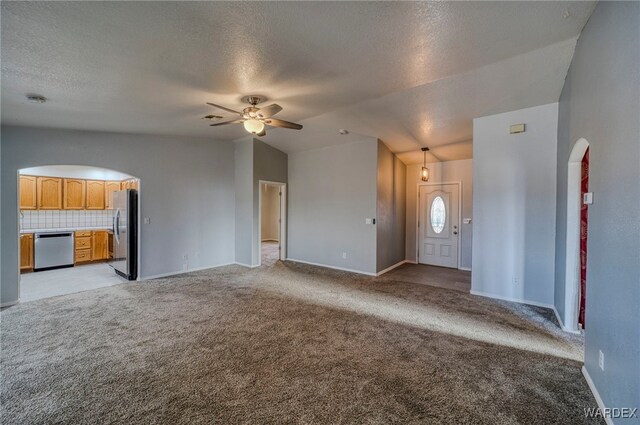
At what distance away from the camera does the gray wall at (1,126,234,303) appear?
150 inches

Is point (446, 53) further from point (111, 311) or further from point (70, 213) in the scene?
point (70, 213)

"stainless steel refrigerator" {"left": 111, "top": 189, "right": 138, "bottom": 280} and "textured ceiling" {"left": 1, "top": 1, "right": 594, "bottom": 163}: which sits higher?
"textured ceiling" {"left": 1, "top": 1, "right": 594, "bottom": 163}

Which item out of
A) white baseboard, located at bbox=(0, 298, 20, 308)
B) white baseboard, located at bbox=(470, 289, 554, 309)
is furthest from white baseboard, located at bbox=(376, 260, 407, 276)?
white baseboard, located at bbox=(0, 298, 20, 308)

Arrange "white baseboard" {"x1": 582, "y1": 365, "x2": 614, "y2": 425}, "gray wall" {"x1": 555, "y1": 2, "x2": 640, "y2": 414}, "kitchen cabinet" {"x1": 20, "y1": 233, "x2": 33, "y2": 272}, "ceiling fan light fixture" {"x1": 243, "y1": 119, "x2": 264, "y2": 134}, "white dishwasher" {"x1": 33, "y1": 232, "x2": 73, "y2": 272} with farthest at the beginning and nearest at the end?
"white dishwasher" {"x1": 33, "y1": 232, "x2": 73, "y2": 272} → "kitchen cabinet" {"x1": 20, "y1": 233, "x2": 33, "y2": 272} → "ceiling fan light fixture" {"x1": 243, "y1": 119, "x2": 264, "y2": 134} → "white baseboard" {"x1": 582, "y1": 365, "x2": 614, "y2": 425} → "gray wall" {"x1": 555, "y1": 2, "x2": 640, "y2": 414}

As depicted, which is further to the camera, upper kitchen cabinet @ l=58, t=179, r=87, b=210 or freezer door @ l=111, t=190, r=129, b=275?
upper kitchen cabinet @ l=58, t=179, r=87, b=210

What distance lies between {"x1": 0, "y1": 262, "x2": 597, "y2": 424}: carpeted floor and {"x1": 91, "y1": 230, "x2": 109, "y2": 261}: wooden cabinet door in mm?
2833

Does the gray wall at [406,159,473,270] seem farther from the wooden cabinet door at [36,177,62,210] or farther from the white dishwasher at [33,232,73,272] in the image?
the wooden cabinet door at [36,177,62,210]

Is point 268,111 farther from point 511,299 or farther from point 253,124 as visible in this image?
point 511,299

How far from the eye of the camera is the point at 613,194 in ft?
5.76

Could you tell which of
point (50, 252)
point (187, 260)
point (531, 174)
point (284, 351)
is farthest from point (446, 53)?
point (50, 252)

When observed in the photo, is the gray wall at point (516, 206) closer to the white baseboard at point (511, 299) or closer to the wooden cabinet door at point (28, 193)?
the white baseboard at point (511, 299)

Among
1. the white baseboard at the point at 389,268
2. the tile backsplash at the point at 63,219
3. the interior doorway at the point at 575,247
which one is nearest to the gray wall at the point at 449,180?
Result: the white baseboard at the point at 389,268

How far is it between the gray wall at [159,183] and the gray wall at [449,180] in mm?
4560

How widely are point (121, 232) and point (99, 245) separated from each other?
201cm
